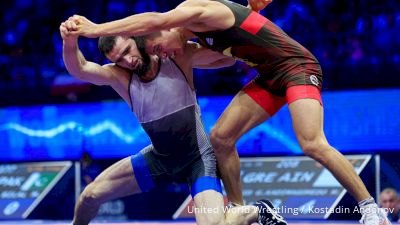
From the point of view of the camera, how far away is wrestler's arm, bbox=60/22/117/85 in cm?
353

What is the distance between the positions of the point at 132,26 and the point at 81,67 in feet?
1.63

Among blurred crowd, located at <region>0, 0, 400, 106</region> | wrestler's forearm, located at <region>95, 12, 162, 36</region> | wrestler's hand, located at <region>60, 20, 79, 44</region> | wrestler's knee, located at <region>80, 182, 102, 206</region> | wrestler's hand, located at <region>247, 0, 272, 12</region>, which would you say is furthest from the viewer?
blurred crowd, located at <region>0, 0, 400, 106</region>

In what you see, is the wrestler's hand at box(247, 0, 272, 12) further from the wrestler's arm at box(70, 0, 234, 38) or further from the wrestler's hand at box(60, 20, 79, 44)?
the wrestler's hand at box(60, 20, 79, 44)

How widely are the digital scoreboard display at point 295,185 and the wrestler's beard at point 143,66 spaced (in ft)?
10.5

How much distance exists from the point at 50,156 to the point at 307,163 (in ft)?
10.2

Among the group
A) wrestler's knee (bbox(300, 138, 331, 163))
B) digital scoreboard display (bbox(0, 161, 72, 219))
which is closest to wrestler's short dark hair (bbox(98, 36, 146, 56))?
wrestler's knee (bbox(300, 138, 331, 163))

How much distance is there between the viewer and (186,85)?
372cm

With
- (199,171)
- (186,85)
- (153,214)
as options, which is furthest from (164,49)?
(153,214)

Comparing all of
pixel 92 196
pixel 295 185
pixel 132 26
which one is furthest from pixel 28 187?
pixel 132 26

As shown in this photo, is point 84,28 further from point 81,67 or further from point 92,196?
point 92,196

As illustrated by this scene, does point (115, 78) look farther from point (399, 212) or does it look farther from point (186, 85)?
point (399, 212)

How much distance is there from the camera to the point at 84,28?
3.34 meters

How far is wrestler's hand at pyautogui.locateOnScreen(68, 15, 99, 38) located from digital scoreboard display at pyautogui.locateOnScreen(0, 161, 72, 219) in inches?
178

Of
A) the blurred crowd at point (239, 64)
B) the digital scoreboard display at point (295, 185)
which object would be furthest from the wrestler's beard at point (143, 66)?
the blurred crowd at point (239, 64)
